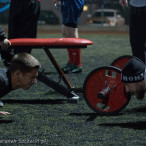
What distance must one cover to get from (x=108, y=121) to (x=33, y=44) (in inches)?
38.5

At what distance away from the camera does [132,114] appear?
12.0 feet

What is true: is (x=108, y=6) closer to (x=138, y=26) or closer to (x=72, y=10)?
(x=72, y=10)

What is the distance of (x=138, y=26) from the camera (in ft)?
15.1

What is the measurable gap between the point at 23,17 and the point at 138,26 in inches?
54.7

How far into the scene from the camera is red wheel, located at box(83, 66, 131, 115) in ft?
11.5

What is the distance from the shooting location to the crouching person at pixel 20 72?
129 inches

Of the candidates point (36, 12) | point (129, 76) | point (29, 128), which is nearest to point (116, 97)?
point (129, 76)

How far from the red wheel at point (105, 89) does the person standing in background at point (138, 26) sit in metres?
1.15

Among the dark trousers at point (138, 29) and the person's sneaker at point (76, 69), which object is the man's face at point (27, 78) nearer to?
the dark trousers at point (138, 29)

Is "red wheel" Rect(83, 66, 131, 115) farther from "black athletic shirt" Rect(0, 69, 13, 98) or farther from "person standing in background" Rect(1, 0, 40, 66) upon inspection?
"person standing in background" Rect(1, 0, 40, 66)

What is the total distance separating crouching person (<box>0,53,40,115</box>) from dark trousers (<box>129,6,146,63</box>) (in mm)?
1665

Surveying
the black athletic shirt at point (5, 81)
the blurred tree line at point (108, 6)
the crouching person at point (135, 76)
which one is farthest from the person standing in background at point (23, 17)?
the blurred tree line at point (108, 6)

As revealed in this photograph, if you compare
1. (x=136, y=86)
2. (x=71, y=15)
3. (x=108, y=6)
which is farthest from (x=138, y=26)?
(x=108, y=6)

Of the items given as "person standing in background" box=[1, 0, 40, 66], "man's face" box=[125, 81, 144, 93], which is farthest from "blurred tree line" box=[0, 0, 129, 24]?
"man's face" box=[125, 81, 144, 93]
